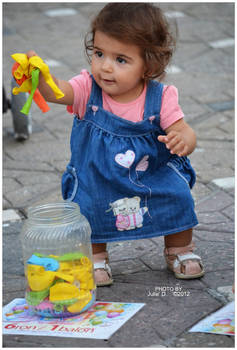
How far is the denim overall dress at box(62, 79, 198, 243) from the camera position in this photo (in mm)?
2424

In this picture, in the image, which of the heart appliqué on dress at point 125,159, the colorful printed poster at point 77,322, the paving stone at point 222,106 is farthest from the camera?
the paving stone at point 222,106

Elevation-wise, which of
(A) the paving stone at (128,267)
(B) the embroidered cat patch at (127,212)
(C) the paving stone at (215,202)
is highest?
(B) the embroidered cat patch at (127,212)

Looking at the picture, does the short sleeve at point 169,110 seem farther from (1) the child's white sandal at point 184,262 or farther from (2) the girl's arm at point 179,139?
(1) the child's white sandal at point 184,262

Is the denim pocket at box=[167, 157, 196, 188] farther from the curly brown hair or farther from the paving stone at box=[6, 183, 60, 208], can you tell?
the paving stone at box=[6, 183, 60, 208]

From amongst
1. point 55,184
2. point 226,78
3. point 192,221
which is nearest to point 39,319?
point 192,221

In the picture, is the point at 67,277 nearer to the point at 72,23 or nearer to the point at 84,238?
the point at 84,238

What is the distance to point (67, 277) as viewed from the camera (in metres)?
2.20

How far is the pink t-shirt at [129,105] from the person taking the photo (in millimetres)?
2436

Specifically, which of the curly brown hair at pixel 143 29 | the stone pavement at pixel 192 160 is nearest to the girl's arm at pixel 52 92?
the curly brown hair at pixel 143 29

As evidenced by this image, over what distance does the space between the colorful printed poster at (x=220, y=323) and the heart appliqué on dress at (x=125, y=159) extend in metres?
0.68

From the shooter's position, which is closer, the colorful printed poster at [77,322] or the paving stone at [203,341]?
the paving stone at [203,341]

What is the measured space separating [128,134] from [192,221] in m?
0.47

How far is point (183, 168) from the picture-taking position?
8.53 feet

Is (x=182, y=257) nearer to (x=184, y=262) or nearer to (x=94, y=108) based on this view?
(x=184, y=262)
